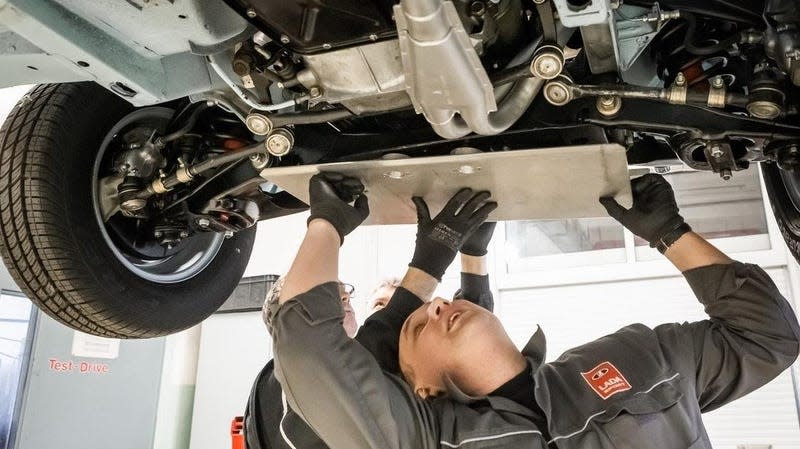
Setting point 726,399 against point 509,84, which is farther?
point 726,399

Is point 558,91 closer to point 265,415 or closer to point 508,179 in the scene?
point 508,179

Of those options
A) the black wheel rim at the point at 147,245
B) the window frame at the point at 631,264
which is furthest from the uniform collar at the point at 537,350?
the window frame at the point at 631,264

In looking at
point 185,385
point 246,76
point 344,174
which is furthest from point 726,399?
point 185,385

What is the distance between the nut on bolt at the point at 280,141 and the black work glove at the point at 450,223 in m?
0.33

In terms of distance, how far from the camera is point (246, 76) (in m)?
1.19

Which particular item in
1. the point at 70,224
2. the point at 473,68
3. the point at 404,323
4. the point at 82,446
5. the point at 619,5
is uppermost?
the point at 619,5

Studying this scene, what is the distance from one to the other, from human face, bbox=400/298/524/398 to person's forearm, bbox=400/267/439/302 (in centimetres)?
8

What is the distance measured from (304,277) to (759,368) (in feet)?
3.07

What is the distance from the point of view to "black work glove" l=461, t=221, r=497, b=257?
73.3 inches

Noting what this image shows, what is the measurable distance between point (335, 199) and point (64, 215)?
592mm

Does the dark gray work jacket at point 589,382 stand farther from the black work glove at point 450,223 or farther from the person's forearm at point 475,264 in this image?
the person's forearm at point 475,264

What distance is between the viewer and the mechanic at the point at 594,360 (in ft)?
4.07

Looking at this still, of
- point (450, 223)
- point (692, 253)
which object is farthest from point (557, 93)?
point (692, 253)

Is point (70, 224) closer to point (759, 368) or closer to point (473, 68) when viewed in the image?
point (473, 68)
